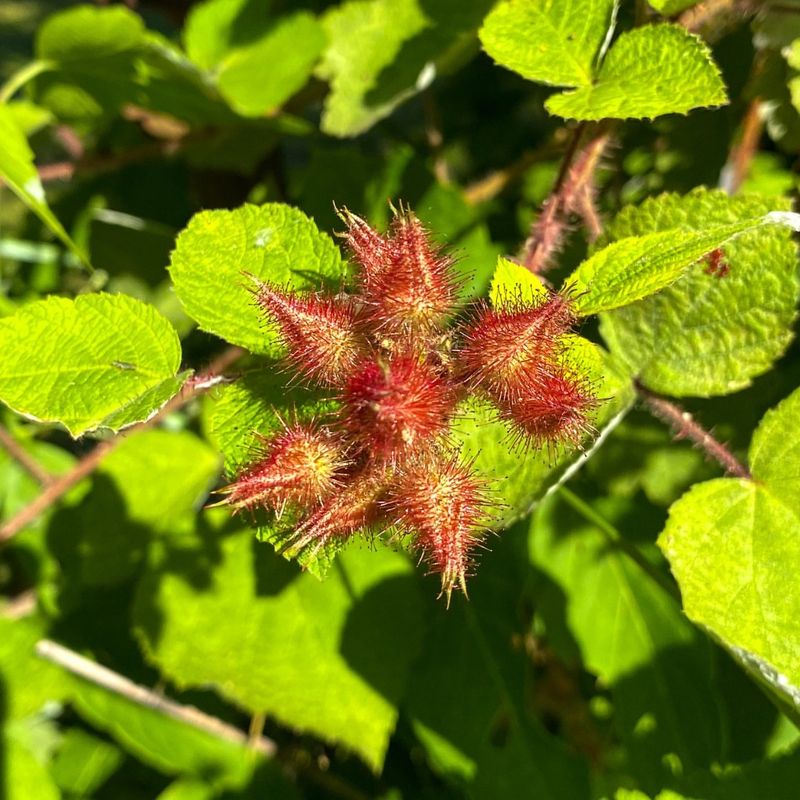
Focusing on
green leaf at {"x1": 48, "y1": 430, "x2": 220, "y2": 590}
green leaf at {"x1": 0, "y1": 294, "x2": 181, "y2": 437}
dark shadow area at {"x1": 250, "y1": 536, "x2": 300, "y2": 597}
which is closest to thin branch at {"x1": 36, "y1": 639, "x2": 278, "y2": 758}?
green leaf at {"x1": 48, "y1": 430, "x2": 220, "y2": 590}

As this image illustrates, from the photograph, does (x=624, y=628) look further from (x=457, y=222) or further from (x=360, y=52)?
(x=360, y=52)

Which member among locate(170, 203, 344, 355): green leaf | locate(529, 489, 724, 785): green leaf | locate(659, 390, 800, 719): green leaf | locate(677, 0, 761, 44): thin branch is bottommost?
locate(529, 489, 724, 785): green leaf

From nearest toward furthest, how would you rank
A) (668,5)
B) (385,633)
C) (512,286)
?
(512,286), (668,5), (385,633)

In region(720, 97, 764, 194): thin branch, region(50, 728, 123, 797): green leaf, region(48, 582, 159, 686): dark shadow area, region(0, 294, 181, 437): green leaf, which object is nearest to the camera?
region(0, 294, 181, 437): green leaf

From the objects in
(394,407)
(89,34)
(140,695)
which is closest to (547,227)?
(394,407)

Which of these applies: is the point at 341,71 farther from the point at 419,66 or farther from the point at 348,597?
the point at 348,597

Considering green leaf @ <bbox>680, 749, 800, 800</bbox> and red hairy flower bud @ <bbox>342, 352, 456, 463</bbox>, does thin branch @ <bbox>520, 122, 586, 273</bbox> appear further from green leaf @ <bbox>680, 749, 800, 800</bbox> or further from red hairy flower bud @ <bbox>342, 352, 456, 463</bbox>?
green leaf @ <bbox>680, 749, 800, 800</bbox>

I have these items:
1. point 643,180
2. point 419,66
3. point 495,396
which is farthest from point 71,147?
point 495,396
